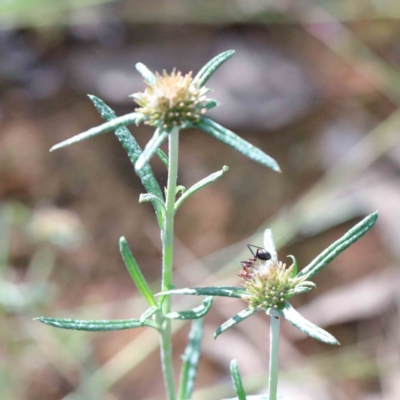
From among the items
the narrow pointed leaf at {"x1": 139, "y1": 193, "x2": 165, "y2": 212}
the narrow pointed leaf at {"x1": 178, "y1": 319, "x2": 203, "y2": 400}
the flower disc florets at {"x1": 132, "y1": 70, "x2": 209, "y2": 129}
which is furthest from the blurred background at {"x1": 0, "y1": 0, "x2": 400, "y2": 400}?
the flower disc florets at {"x1": 132, "y1": 70, "x2": 209, "y2": 129}

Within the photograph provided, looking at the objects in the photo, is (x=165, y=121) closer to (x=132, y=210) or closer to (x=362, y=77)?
(x=132, y=210)

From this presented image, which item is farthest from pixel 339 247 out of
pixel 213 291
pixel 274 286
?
pixel 213 291

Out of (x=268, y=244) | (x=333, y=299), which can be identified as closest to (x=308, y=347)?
(x=333, y=299)

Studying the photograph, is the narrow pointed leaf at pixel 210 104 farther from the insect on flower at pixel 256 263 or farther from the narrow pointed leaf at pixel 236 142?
the insect on flower at pixel 256 263

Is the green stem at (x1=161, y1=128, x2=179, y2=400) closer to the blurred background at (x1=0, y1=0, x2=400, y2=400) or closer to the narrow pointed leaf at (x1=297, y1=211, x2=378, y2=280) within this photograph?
the narrow pointed leaf at (x1=297, y1=211, x2=378, y2=280)

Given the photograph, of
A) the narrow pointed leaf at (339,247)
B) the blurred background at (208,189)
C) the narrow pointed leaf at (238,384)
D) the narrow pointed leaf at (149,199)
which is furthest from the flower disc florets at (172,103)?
the blurred background at (208,189)

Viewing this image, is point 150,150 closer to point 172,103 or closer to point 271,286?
point 172,103
